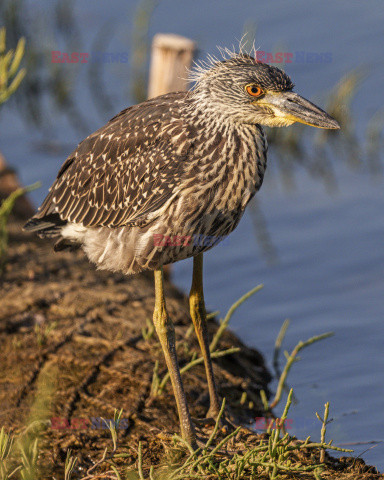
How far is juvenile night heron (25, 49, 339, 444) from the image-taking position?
5.20 m

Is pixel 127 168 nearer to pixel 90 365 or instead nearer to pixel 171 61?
pixel 90 365

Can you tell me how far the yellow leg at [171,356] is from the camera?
5.48m

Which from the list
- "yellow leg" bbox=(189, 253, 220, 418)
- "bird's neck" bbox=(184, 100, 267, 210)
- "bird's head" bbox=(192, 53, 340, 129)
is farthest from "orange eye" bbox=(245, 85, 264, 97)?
"yellow leg" bbox=(189, 253, 220, 418)

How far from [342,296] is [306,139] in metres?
3.08

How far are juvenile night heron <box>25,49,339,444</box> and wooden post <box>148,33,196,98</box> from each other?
2.83 metres

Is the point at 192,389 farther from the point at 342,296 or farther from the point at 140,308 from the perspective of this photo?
the point at 342,296

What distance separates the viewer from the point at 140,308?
7258 mm

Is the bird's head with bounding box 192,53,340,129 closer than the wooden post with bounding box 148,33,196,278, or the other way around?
the bird's head with bounding box 192,53,340,129

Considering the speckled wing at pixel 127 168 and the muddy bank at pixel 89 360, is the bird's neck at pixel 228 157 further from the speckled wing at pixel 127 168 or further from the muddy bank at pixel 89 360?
the muddy bank at pixel 89 360

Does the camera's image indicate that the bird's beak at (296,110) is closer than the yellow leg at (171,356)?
Yes

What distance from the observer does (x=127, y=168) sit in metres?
5.54

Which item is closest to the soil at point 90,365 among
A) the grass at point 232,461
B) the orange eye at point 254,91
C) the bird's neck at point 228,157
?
the grass at point 232,461

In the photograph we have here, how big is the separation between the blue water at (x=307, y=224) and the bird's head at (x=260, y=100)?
2.35 metres

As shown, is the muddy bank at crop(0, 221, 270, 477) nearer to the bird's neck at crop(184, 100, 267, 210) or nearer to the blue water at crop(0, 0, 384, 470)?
the blue water at crop(0, 0, 384, 470)
